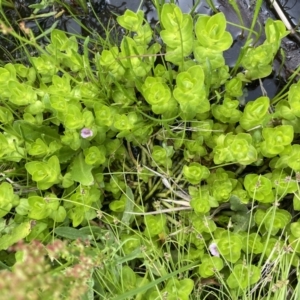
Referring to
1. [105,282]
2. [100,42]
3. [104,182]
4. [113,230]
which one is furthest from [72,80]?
[105,282]

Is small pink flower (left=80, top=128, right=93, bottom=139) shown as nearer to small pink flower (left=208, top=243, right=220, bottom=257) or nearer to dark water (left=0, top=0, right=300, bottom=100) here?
dark water (left=0, top=0, right=300, bottom=100)

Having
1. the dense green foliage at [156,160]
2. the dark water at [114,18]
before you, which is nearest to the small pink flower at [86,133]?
the dense green foliage at [156,160]

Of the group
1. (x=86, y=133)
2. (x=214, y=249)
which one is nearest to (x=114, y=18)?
(x=86, y=133)

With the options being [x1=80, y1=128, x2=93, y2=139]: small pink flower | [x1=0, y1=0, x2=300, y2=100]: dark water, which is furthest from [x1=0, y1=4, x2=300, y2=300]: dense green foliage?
[x1=0, y1=0, x2=300, y2=100]: dark water

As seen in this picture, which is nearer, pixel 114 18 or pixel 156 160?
pixel 156 160

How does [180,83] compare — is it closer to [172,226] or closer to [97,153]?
[97,153]

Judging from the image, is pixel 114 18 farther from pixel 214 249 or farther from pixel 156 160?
pixel 214 249
